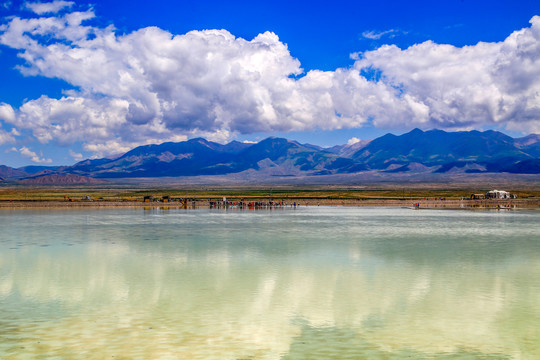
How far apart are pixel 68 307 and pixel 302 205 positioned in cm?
13111

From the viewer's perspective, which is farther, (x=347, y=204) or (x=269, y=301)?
(x=347, y=204)

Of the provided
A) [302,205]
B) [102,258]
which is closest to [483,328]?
[102,258]

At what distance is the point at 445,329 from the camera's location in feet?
66.4

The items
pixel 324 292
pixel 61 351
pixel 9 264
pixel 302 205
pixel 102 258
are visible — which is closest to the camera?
Result: pixel 61 351

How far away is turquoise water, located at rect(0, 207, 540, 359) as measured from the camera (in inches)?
703

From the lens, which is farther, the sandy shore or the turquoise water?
the sandy shore

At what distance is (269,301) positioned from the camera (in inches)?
982

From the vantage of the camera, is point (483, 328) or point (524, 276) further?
point (524, 276)

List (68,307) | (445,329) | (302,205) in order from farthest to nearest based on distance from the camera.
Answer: (302,205) → (68,307) → (445,329)

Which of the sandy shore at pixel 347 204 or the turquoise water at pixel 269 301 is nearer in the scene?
the turquoise water at pixel 269 301

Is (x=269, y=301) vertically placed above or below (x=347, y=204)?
above

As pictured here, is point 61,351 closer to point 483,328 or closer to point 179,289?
point 179,289

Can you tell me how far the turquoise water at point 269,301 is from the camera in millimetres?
17859

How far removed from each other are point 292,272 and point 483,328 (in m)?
15.0
